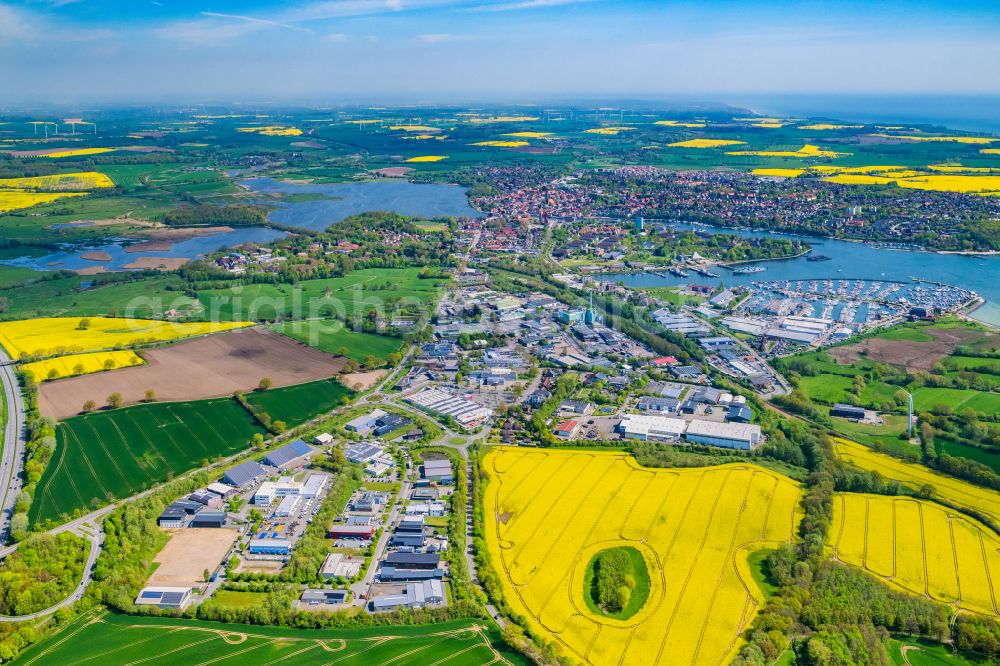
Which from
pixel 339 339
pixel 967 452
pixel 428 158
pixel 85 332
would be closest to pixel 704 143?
pixel 428 158

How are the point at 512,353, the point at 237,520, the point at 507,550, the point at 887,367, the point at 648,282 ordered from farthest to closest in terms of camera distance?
the point at 648,282
the point at 512,353
the point at 887,367
the point at 237,520
the point at 507,550

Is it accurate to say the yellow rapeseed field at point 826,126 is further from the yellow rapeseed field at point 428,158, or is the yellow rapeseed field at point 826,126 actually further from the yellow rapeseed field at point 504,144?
the yellow rapeseed field at point 428,158

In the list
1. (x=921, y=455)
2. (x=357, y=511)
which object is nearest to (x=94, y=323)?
(x=357, y=511)

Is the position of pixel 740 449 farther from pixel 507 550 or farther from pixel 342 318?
pixel 342 318

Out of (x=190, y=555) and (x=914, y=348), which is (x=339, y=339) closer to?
(x=190, y=555)

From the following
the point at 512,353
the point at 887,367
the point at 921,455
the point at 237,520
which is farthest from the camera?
the point at 512,353

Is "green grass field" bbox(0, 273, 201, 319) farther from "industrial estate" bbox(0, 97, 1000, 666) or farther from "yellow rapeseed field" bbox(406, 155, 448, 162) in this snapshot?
"yellow rapeseed field" bbox(406, 155, 448, 162)
